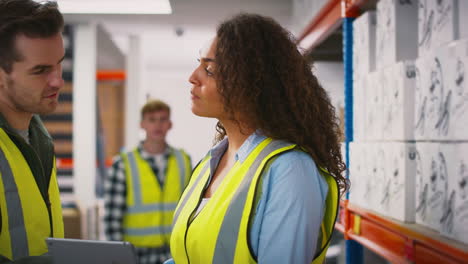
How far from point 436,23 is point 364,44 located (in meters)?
0.72

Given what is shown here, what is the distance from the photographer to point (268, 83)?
1.49 metres

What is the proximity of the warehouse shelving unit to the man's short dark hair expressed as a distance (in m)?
1.29

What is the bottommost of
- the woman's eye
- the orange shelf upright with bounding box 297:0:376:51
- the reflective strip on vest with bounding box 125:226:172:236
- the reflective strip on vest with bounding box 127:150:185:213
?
the reflective strip on vest with bounding box 125:226:172:236

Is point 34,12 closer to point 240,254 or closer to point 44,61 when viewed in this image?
point 44,61

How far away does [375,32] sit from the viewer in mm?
2408

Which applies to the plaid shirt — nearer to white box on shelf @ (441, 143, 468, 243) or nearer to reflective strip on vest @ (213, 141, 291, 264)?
reflective strip on vest @ (213, 141, 291, 264)

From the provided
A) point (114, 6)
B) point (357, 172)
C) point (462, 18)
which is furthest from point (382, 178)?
point (114, 6)

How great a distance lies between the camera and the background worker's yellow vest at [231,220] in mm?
1365

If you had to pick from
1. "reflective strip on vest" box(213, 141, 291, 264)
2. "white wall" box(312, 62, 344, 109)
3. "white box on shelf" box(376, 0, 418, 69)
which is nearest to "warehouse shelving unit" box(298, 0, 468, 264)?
"white box on shelf" box(376, 0, 418, 69)

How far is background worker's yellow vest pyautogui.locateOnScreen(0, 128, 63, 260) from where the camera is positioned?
1491 millimetres

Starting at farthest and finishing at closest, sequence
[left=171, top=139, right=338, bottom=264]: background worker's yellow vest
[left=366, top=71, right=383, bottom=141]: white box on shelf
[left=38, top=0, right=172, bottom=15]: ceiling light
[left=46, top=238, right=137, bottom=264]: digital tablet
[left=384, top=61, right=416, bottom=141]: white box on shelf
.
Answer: [left=38, top=0, right=172, bottom=15]: ceiling light < [left=366, top=71, right=383, bottom=141]: white box on shelf < [left=384, top=61, right=416, bottom=141]: white box on shelf < [left=171, top=139, right=338, bottom=264]: background worker's yellow vest < [left=46, top=238, right=137, bottom=264]: digital tablet

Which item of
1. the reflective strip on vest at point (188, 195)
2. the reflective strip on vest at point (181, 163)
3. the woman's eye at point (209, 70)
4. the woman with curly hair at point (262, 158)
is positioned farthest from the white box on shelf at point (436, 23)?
the reflective strip on vest at point (181, 163)

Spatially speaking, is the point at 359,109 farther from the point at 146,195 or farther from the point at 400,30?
the point at 146,195

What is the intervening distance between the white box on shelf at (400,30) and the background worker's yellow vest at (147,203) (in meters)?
1.87
